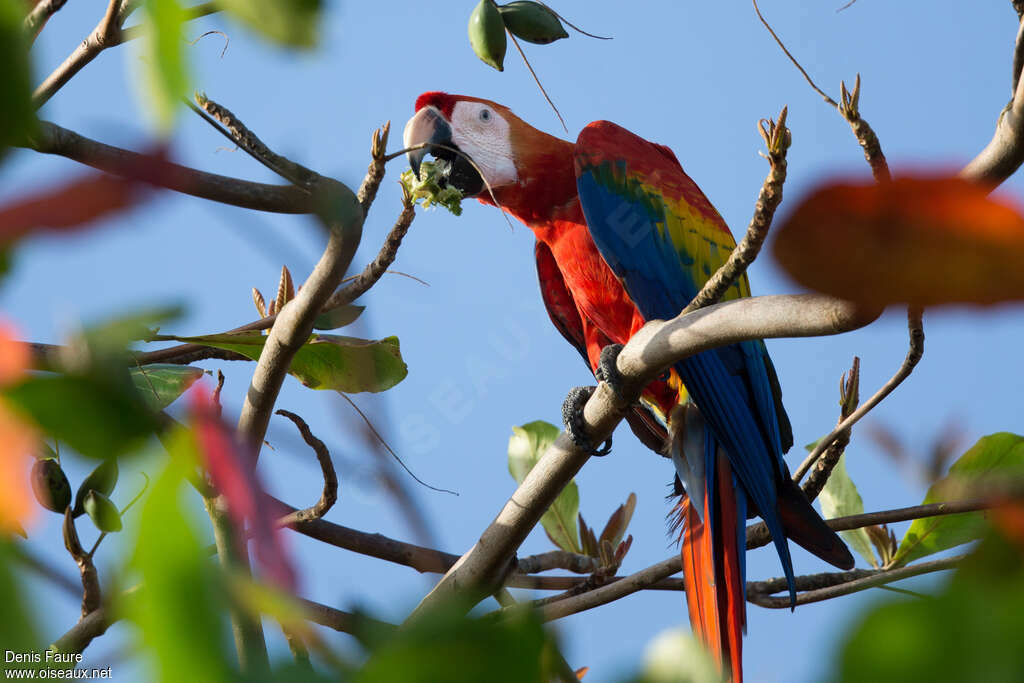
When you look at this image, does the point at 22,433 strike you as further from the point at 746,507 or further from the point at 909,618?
the point at 746,507

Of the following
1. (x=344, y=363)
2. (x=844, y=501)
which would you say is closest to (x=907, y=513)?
(x=844, y=501)

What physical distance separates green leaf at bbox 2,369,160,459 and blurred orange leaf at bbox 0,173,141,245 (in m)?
0.03

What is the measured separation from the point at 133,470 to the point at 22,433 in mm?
22

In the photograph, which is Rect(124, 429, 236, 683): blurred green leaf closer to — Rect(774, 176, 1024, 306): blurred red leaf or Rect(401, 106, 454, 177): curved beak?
Rect(774, 176, 1024, 306): blurred red leaf

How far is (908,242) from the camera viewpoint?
15cm

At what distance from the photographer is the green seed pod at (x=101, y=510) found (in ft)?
3.14

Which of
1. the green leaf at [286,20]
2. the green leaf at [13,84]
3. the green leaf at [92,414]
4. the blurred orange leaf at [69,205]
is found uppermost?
the green leaf at [286,20]

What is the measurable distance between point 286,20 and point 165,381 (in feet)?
3.05

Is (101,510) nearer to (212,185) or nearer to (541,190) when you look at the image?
(212,185)

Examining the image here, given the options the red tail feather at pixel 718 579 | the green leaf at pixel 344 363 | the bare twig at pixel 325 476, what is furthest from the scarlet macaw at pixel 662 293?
the bare twig at pixel 325 476

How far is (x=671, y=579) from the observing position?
4.92 ft

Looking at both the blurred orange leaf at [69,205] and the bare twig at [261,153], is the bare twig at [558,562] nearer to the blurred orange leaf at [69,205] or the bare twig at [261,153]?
the bare twig at [261,153]

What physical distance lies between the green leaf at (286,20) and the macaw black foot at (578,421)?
97 centimetres

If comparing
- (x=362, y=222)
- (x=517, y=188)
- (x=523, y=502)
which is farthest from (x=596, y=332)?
(x=362, y=222)
